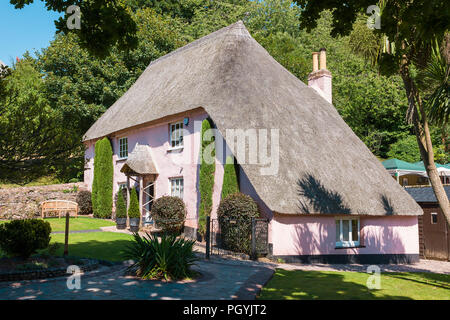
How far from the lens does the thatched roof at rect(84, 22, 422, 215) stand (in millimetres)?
15891

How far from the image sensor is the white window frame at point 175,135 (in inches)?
797

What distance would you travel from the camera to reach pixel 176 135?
20578 millimetres

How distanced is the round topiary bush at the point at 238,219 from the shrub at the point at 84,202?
14.4 metres

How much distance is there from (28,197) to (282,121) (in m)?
16.4

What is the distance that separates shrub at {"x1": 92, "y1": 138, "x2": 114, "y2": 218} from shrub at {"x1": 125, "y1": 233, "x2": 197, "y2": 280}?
51.4ft

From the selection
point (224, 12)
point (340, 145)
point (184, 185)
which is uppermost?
point (224, 12)

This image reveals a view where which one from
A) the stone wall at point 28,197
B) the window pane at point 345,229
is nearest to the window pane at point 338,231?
the window pane at point 345,229

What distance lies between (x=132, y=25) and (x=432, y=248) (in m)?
17.6

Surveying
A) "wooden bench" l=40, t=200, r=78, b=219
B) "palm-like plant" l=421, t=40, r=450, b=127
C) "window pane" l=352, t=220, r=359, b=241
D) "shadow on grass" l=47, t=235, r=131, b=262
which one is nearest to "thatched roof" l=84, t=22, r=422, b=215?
"window pane" l=352, t=220, r=359, b=241

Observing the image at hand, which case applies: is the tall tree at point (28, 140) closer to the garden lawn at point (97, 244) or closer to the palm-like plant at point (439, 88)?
the garden lawn at point (97, 244)

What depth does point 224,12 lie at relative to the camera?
157ft

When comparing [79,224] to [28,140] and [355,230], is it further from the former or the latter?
[355,230]
